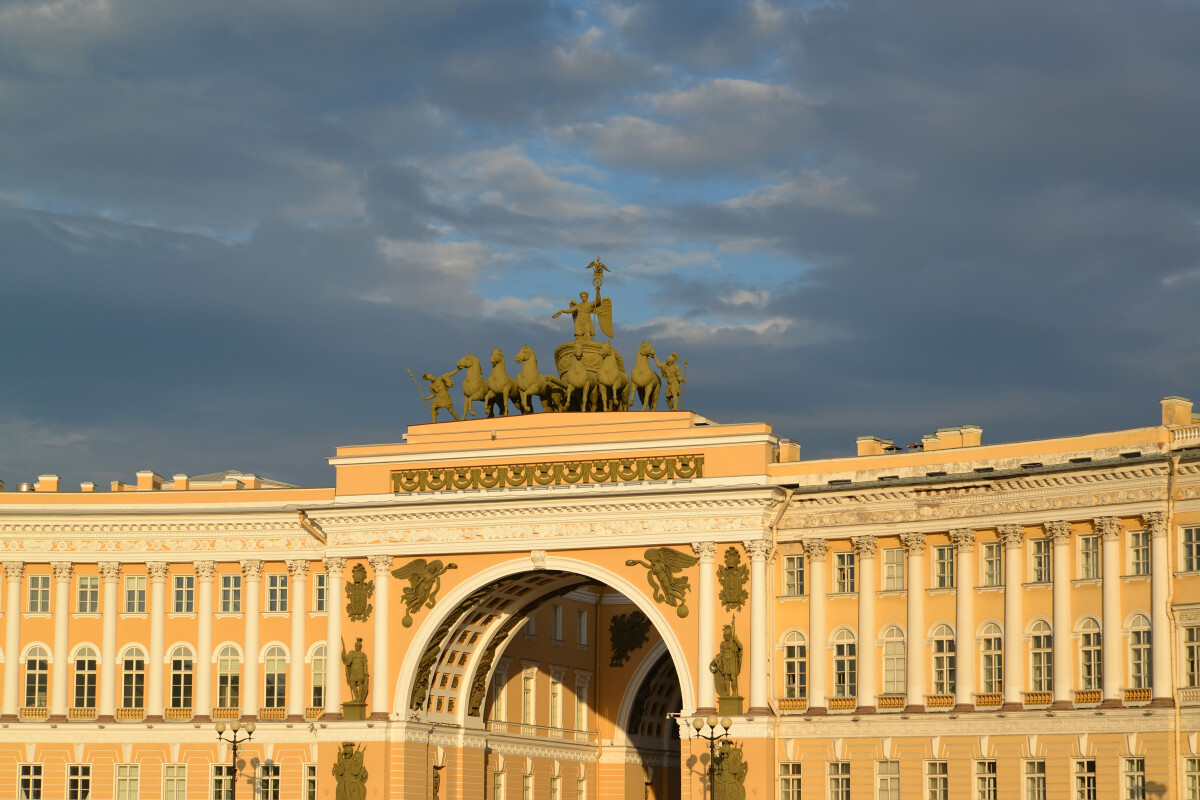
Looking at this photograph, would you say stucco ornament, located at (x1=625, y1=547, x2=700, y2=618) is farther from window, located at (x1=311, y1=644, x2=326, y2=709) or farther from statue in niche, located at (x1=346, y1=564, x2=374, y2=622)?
window, located at (x1=311, y1=644, x2=326, y2=709)

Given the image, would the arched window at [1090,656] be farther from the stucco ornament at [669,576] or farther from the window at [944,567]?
the stucco ornament at [669,576]

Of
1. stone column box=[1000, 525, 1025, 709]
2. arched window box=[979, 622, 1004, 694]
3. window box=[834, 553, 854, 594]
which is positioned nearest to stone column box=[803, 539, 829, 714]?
window box=[834, 553, 854, 594]

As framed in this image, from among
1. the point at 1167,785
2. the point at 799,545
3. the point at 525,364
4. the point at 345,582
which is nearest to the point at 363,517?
the point at 345,582

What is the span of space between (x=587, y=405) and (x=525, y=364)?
3279 millimetres

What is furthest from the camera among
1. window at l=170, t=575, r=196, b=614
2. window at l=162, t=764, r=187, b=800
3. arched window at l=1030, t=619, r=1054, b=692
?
window at l=170, t=575, r=196, b=614

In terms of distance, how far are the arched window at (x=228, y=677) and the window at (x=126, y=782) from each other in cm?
418

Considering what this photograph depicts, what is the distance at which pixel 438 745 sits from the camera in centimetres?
8044

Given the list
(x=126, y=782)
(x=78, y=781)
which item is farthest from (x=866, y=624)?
(x=78, y=781)

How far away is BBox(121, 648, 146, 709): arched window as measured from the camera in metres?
82.4

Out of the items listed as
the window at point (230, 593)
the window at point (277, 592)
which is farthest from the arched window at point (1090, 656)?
the window at point (230, 593)

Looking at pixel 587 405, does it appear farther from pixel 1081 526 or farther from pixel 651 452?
pixel 1081 526

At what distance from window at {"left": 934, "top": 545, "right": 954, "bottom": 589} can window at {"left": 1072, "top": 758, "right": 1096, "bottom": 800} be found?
25.5 feet

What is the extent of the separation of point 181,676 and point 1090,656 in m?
36.1

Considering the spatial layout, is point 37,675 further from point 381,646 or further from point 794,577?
point 794,577
